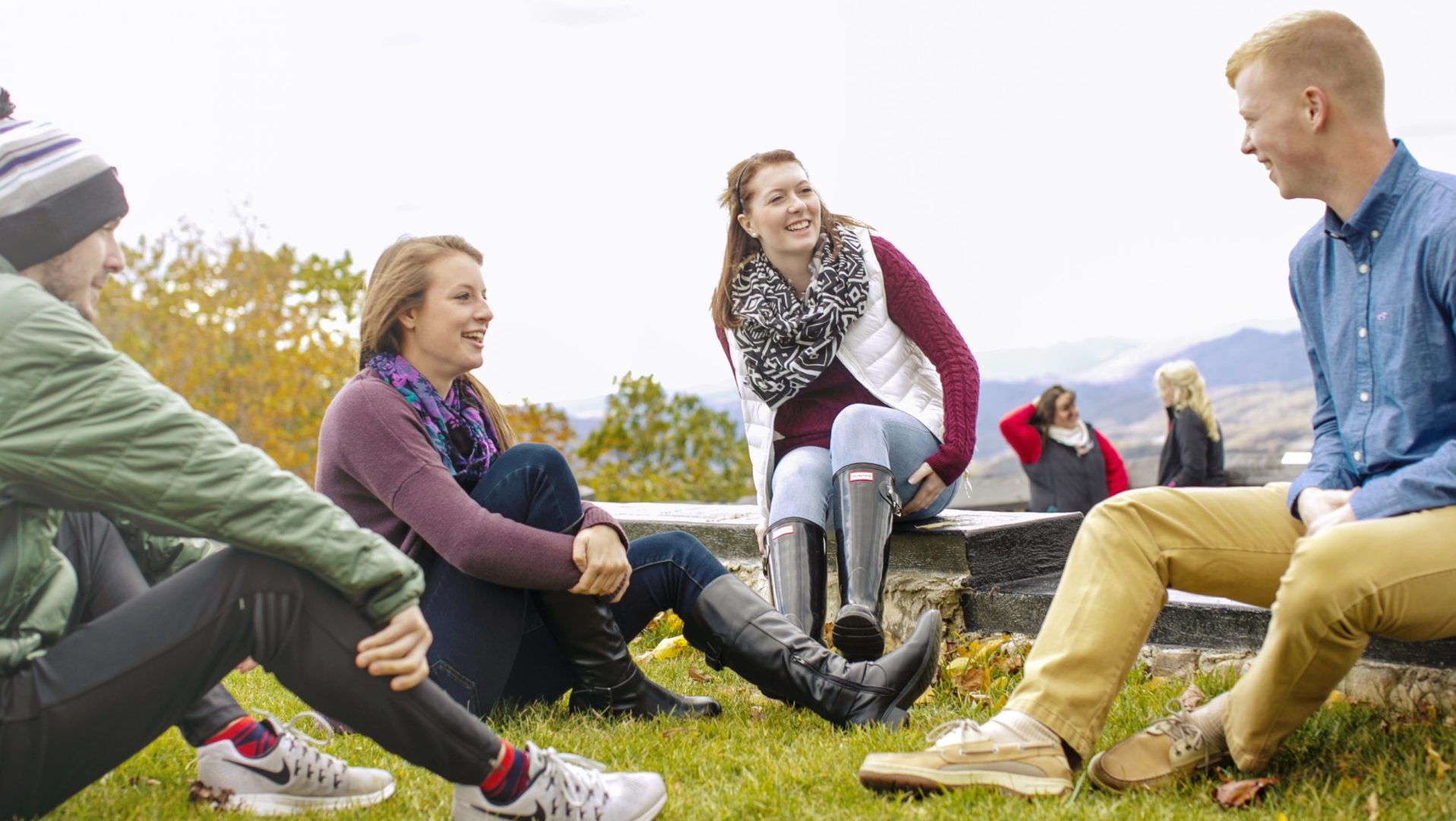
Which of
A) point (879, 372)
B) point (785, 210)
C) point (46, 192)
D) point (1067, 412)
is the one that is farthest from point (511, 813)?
point (1067, 412)

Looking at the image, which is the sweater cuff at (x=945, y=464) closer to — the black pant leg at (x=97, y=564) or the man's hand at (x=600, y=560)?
the man's hand at (x=600, y=560)

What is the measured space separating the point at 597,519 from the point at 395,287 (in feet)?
2.75

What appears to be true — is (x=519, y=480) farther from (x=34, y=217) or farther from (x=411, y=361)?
(x=34, y=217)

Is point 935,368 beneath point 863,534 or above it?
above

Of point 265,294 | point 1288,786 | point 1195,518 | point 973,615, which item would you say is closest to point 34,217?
point 1195,518

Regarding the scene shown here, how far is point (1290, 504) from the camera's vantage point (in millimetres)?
2781

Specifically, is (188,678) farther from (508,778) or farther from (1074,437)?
(1074,437)

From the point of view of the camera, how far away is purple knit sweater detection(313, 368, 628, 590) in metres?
3.08

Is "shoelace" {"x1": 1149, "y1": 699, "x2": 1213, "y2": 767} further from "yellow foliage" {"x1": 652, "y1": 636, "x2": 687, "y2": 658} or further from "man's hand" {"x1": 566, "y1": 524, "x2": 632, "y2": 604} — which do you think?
"yellow foliage" {"x1": 652, "y1": 636, "x2": 687, "y2": 658}

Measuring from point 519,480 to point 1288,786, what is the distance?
1937 millimetres

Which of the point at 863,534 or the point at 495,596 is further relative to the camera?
the point at 863,534

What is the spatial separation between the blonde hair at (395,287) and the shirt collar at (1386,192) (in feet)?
7.42

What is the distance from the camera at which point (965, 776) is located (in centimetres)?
263

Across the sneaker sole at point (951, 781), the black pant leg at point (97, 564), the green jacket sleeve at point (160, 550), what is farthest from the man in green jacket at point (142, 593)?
the sneaker sole at point (951, 781)
